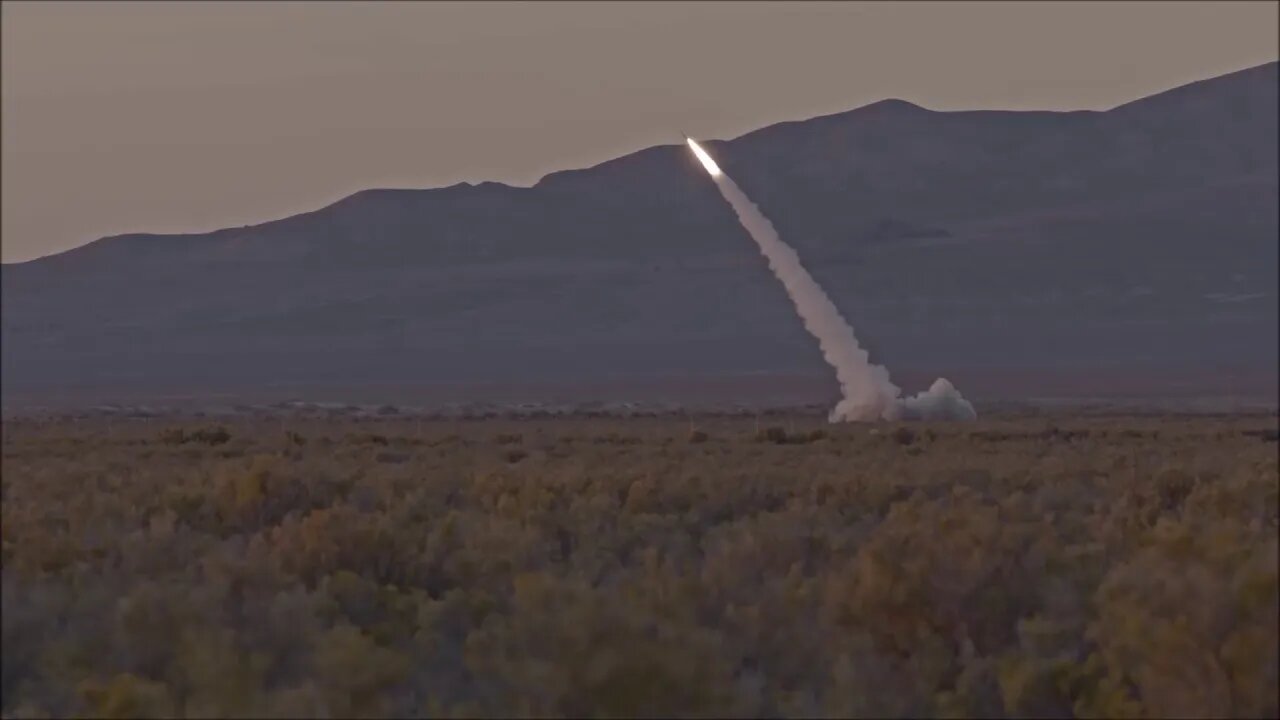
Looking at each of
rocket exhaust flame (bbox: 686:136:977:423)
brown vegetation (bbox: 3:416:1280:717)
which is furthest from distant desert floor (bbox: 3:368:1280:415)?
brown vegetation (bbox: 3:416:1280:717)

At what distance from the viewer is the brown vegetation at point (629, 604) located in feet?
37.1

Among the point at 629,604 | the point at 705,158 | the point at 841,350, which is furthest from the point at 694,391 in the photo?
the point at 629,604

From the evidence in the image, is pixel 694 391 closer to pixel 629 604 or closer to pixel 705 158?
pixel 705 158

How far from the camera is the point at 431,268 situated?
17550 cm

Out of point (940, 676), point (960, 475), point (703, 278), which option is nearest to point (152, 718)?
point (940, 676)

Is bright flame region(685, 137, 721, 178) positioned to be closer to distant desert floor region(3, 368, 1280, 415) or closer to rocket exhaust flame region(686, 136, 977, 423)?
rocket exhaust flame region(686, 136, 977, 423)

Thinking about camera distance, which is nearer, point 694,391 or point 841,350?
point 841,350

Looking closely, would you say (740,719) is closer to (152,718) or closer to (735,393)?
(152,718)

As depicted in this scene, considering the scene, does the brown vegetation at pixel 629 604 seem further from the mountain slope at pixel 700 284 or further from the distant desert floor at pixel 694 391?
the mountain slope at pixel 700 284

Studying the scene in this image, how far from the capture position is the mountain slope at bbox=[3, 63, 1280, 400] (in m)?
138

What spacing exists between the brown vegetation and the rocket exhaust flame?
3165cm

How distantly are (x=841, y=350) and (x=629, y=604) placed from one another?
196 feet

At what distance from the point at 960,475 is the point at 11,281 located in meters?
156

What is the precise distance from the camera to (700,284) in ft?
506
